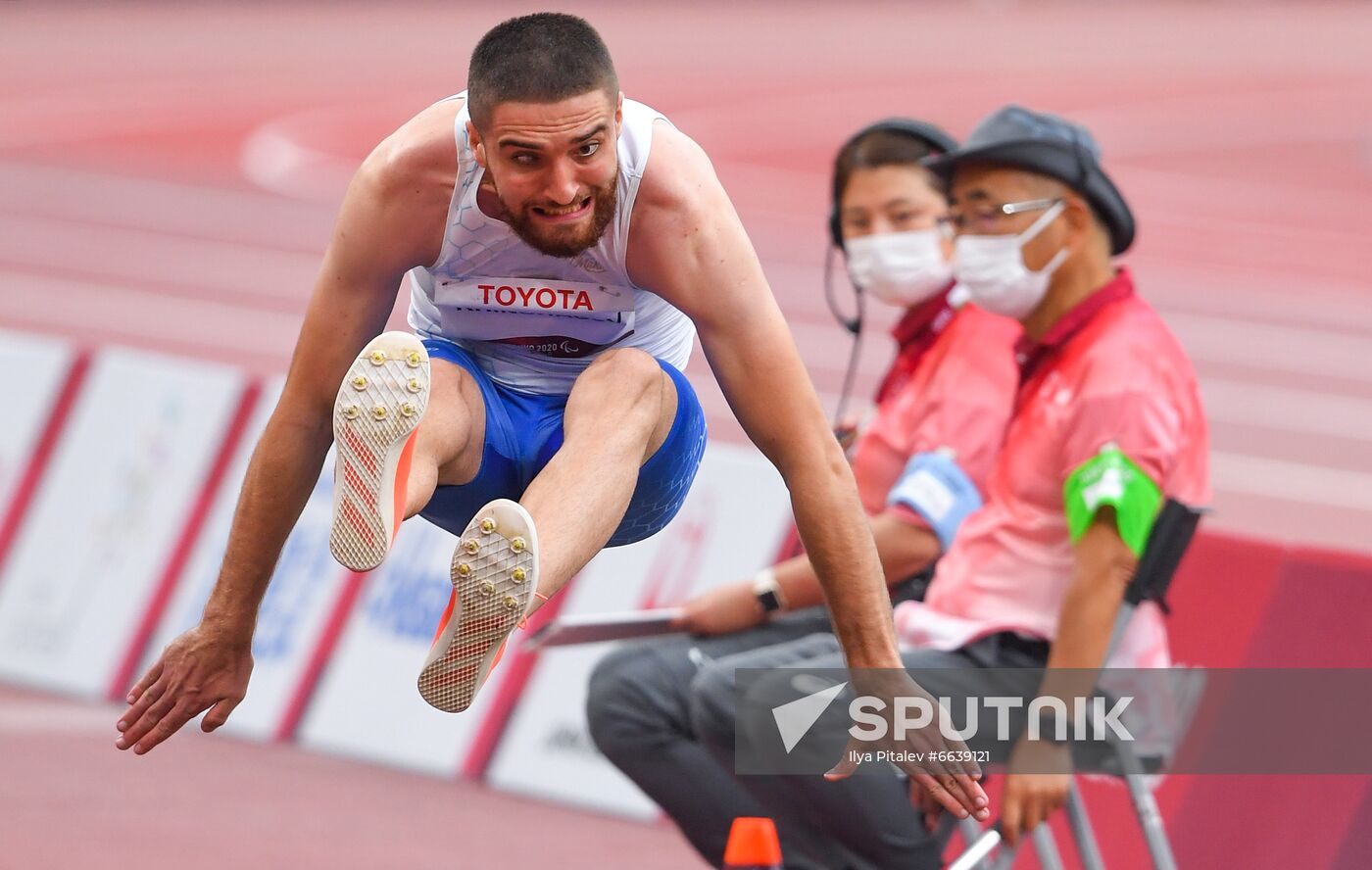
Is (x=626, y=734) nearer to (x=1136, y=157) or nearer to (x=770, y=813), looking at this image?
(x=770, y=813)

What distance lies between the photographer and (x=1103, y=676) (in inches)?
192

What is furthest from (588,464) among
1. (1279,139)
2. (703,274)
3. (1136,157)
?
(1279,139)

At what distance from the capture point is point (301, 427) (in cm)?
417

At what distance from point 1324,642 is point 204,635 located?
9.26 ft

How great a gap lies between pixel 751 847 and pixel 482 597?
97 centimetres

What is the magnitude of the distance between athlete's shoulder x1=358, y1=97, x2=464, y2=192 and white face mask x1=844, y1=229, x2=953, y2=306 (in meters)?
1.71

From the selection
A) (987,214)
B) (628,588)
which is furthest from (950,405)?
(628,588)

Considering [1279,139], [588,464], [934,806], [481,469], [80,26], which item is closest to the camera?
[588,464]

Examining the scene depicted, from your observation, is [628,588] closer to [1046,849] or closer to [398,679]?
[398,679]

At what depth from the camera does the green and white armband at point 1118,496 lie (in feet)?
14.9

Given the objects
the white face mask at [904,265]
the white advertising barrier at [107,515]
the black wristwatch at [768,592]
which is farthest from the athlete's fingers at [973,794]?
the white advertising barrier at [107,515]

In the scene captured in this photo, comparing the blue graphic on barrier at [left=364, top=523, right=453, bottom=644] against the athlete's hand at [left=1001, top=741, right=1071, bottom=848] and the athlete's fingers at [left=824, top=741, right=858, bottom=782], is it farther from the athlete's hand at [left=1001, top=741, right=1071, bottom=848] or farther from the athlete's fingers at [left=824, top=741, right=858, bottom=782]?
the athlete's fingers at [left=824, top=741, right=858, bottom=782]

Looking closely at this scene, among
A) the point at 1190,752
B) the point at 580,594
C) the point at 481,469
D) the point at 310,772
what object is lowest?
the point at 310,772

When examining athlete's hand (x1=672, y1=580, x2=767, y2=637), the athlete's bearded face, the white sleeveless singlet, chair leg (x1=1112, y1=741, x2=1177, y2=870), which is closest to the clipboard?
athlete's hand (x1=672, y1=580, x2=767, y2=637)
